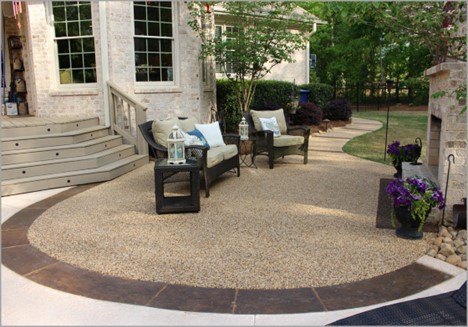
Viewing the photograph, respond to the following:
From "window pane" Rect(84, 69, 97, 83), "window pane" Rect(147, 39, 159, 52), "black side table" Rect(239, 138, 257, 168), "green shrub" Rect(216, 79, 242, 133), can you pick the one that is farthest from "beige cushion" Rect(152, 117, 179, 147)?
"green shrub" Rect(216, 79, 242, 133)

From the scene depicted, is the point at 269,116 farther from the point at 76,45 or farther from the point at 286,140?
the point at 76,45

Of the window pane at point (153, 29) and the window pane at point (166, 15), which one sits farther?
the window pane at point (166, 15)

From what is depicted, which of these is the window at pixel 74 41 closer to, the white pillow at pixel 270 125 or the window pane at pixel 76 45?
the window pane at pixel 76 45

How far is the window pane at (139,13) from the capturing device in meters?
8.98

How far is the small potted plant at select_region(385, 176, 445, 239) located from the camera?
4.14 metres

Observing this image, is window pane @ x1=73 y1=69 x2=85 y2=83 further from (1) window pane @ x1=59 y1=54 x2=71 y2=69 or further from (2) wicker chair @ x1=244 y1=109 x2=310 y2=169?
(2) wicker chair @ x1=244 y1=109 x2=310 y2=169

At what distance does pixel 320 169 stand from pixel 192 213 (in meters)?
3.33

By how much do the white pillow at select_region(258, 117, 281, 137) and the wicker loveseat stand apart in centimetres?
100

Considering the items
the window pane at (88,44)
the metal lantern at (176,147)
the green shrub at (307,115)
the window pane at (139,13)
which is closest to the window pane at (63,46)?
the window pane at (88,44)

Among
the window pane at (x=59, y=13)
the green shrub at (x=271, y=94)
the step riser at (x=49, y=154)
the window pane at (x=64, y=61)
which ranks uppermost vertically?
the window pane at (x=59, y=13)

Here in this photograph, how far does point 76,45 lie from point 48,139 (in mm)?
2568

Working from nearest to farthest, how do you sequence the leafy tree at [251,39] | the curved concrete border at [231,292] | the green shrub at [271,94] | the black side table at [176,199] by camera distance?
1. the curved concrete border at [231,292]
2. the black side table at [176,199]
3. the leafy tree at [251,39]
4. the green shrub at [271,94]

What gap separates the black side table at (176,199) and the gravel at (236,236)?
0.42 ft

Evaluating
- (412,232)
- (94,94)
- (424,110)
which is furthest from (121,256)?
(424,110)
